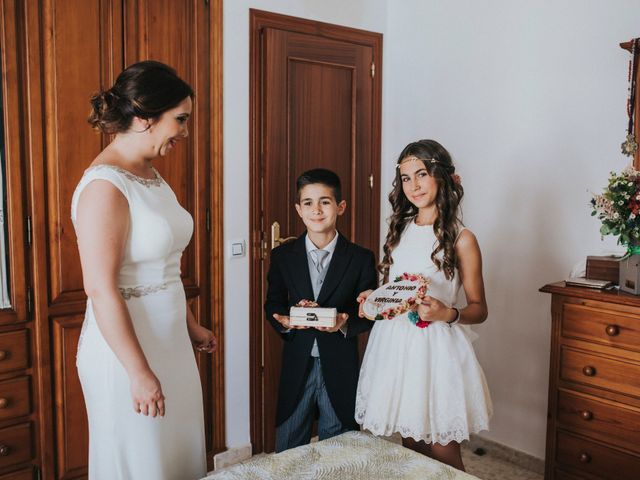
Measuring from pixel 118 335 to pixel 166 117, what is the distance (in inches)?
23.7

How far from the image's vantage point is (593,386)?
2.46 meters

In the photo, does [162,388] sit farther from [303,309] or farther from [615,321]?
[615,321]

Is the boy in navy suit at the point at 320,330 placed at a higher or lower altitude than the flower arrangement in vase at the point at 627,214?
A: lower

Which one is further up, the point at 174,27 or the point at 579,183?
the point at 174,27

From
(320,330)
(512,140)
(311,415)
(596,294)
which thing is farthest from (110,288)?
(512,140)

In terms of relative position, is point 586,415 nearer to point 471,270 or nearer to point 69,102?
point 471,270

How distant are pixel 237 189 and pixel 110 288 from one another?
1.48 m

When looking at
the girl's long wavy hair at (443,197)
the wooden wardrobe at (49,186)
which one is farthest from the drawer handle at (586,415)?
the wooden wardrobe at (49,186)

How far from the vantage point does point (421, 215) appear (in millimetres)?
2336

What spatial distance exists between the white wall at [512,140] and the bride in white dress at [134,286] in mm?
1230

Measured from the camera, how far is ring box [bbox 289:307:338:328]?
208cm

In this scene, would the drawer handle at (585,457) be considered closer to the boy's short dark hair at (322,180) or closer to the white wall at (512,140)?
the white wall at (512,140)

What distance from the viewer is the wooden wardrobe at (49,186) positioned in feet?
7.84

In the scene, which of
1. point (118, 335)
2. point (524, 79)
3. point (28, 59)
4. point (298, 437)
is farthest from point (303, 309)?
point (524, 79)
